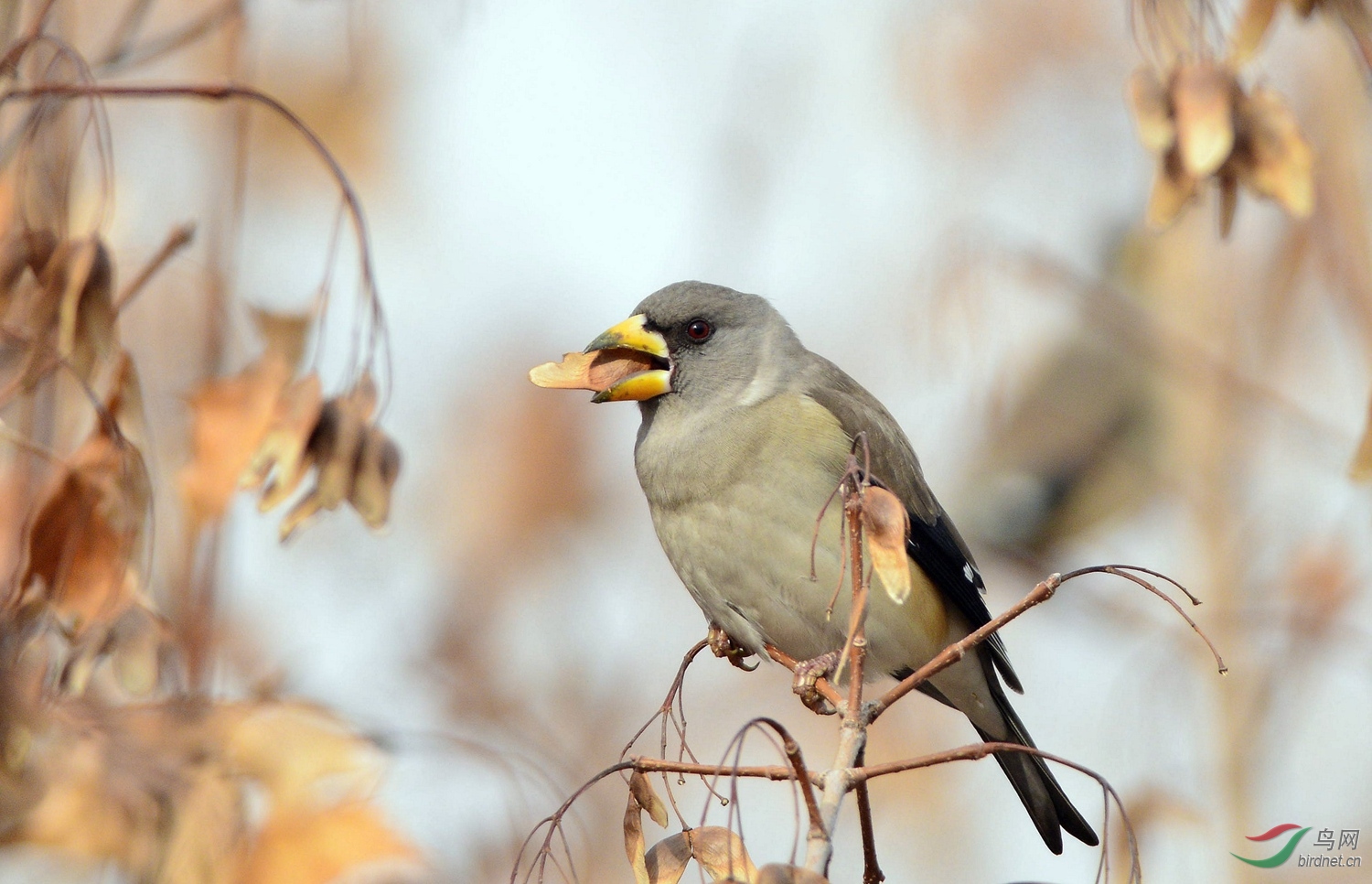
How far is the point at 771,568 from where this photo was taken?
3.86 m

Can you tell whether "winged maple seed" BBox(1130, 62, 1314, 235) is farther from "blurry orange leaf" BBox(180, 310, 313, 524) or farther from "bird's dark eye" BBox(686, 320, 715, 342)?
"blurry orange leaf" BBox(180, 310, 313, 524)

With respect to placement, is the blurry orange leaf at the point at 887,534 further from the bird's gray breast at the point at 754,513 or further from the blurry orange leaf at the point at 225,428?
the bird's gray breast at the point at 754,513

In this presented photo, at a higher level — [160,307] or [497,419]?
[160,307]

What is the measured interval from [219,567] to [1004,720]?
2.71m

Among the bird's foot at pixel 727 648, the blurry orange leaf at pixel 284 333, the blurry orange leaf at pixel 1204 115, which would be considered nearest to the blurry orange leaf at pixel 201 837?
the blurry orange leaf at pixel 284 333

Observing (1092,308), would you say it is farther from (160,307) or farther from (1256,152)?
(160,307)

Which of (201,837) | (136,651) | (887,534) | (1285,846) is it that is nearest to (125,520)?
(136,651)

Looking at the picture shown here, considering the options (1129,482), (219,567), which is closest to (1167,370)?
(1129,482)

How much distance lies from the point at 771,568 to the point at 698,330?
0.91m

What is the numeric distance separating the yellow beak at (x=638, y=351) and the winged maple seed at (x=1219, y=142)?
1.71 metres

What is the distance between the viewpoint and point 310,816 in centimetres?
320

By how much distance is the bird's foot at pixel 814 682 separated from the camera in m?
3.09

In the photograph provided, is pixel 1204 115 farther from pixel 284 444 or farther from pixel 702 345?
pixel 284 444

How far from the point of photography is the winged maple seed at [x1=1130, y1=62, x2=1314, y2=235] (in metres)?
2.85
